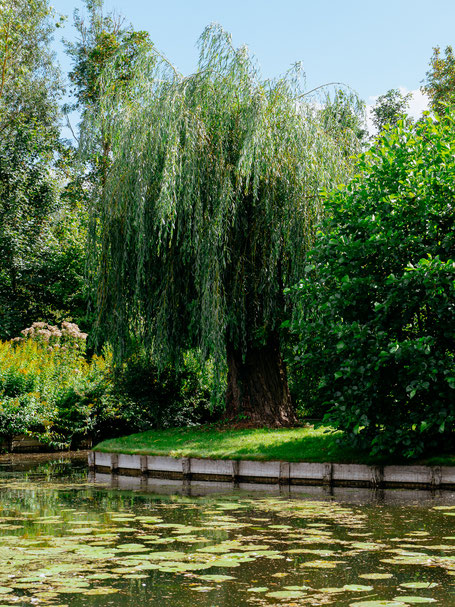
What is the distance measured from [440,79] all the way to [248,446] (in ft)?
81.8

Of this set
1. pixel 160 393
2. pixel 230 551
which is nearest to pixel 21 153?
pixel 160 393

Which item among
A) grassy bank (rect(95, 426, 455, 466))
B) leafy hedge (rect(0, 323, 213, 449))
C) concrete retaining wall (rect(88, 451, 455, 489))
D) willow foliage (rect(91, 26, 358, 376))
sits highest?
willow foliage (rect(91, 26, 358, 376))

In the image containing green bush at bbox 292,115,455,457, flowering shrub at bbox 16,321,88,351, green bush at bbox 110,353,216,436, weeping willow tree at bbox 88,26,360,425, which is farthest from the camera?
flowering shrub at bbox 16,321,88,351

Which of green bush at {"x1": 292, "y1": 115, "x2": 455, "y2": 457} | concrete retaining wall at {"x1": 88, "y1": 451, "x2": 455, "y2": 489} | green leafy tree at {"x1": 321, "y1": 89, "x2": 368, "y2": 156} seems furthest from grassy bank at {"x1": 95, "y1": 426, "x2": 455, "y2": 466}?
green leafy tree at {"x1": 321, "y1": 89, "x2": 368, "y2": 156}

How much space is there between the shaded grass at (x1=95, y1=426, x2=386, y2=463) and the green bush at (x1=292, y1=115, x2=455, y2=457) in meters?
0.67

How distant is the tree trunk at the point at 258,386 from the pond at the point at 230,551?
5.92 meters

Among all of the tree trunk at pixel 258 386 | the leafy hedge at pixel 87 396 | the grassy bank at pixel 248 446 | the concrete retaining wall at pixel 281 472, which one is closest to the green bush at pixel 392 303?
the concrete retaining wall at pixel 281 472

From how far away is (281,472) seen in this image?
1098 cm

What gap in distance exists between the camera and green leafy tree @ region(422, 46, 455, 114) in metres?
31.1

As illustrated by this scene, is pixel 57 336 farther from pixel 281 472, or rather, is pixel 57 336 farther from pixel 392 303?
pixel 392 303

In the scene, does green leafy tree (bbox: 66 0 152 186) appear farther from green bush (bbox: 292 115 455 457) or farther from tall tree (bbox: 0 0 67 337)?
green bush (bbox: 292 115 455 457)

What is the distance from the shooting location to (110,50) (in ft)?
→ 102

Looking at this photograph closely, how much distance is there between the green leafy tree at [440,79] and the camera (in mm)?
31125

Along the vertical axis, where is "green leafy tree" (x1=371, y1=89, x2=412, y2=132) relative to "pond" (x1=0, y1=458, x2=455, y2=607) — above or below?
above
